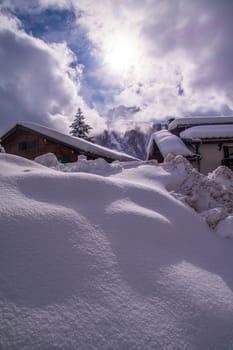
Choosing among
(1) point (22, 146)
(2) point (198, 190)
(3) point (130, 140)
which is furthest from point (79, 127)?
(3) point (130, 140)

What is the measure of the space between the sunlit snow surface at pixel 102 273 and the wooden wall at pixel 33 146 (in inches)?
422

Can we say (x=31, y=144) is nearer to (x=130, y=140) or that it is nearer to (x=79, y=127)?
(x=79, y=127)

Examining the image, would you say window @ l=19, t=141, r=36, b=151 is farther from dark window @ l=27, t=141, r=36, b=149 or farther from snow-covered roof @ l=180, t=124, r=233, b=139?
snow-covered roof @ l=180, t=124, r=233, b=139

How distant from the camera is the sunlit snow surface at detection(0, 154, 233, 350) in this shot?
1047 mm

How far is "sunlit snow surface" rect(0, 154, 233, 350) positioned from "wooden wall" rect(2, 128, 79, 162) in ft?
35.2

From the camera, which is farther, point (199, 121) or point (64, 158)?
point (199, 121)

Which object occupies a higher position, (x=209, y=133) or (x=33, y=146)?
(x=209, y=133)

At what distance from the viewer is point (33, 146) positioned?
14.1 m

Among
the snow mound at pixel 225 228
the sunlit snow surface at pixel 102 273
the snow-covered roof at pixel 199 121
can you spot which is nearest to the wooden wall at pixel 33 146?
the snow-covered roof at pixel 199 121

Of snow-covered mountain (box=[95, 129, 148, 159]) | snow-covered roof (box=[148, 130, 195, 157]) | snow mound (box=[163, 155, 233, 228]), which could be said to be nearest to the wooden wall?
snow-covered roof (box=[148, 130, 195, 157])

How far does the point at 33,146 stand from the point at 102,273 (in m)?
14.0

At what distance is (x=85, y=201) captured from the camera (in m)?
2.18

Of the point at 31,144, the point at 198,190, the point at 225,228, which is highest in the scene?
the point at 31,144

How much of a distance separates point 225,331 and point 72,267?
967 mm
